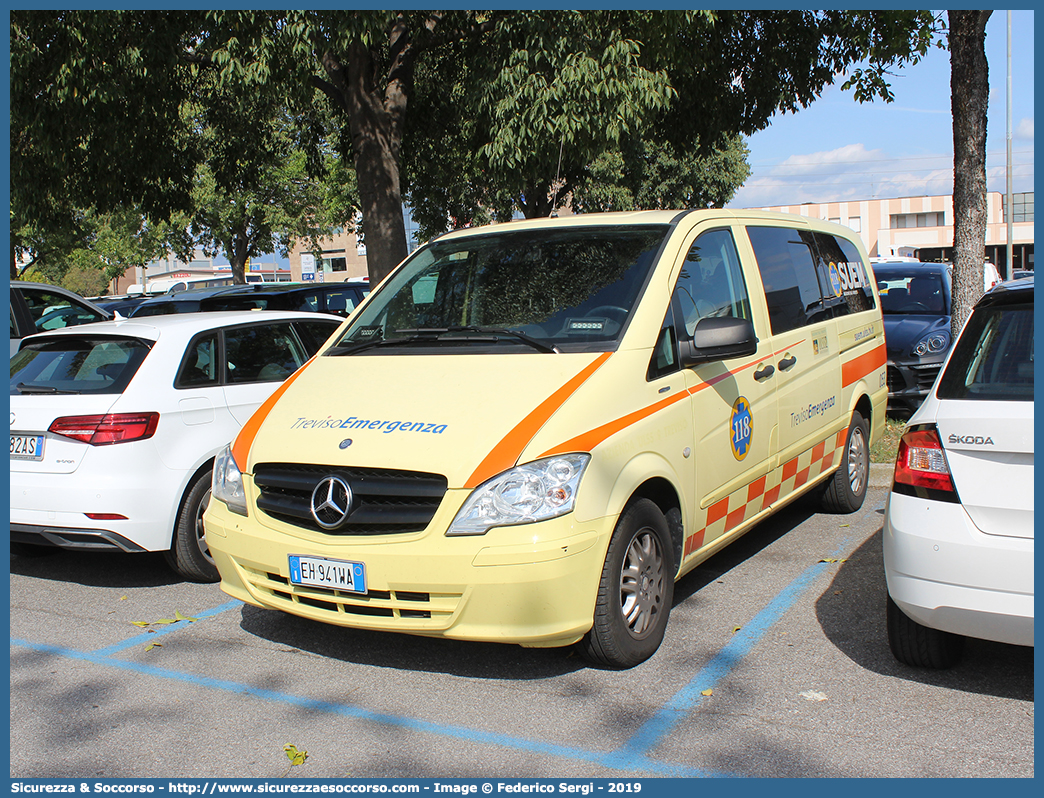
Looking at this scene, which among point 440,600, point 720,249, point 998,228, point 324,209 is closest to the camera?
point 440,600

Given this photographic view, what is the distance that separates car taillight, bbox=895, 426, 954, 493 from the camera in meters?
3.64

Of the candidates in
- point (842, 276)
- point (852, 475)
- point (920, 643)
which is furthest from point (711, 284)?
point (852, 475)

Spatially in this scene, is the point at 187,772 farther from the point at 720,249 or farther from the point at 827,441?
the point at 827,441

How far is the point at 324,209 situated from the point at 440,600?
36.2m

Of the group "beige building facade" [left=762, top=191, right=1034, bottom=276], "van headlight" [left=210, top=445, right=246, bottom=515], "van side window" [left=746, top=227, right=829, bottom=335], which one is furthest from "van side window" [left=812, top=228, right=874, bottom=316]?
"beige building facade" [left=762, top=191, right=1034, bottom=276]

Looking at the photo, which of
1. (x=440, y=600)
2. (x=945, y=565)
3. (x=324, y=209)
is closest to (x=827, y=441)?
(x=945, y=565)

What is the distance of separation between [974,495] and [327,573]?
2554mm

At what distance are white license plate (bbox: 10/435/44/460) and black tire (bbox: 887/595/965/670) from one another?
179 inches

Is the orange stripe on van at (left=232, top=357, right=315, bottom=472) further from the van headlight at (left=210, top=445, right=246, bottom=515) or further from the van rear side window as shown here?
the van rear side window

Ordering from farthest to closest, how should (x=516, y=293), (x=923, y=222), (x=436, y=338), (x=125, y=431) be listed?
(x=923, y=222) < (x=125, y=431) < (x=516, y=293) < (x=436, y=338)

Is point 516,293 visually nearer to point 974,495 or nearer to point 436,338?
point 436,338

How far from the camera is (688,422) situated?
14.9 ft

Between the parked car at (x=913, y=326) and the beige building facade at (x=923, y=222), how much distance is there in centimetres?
7038

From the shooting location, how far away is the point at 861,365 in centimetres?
684
